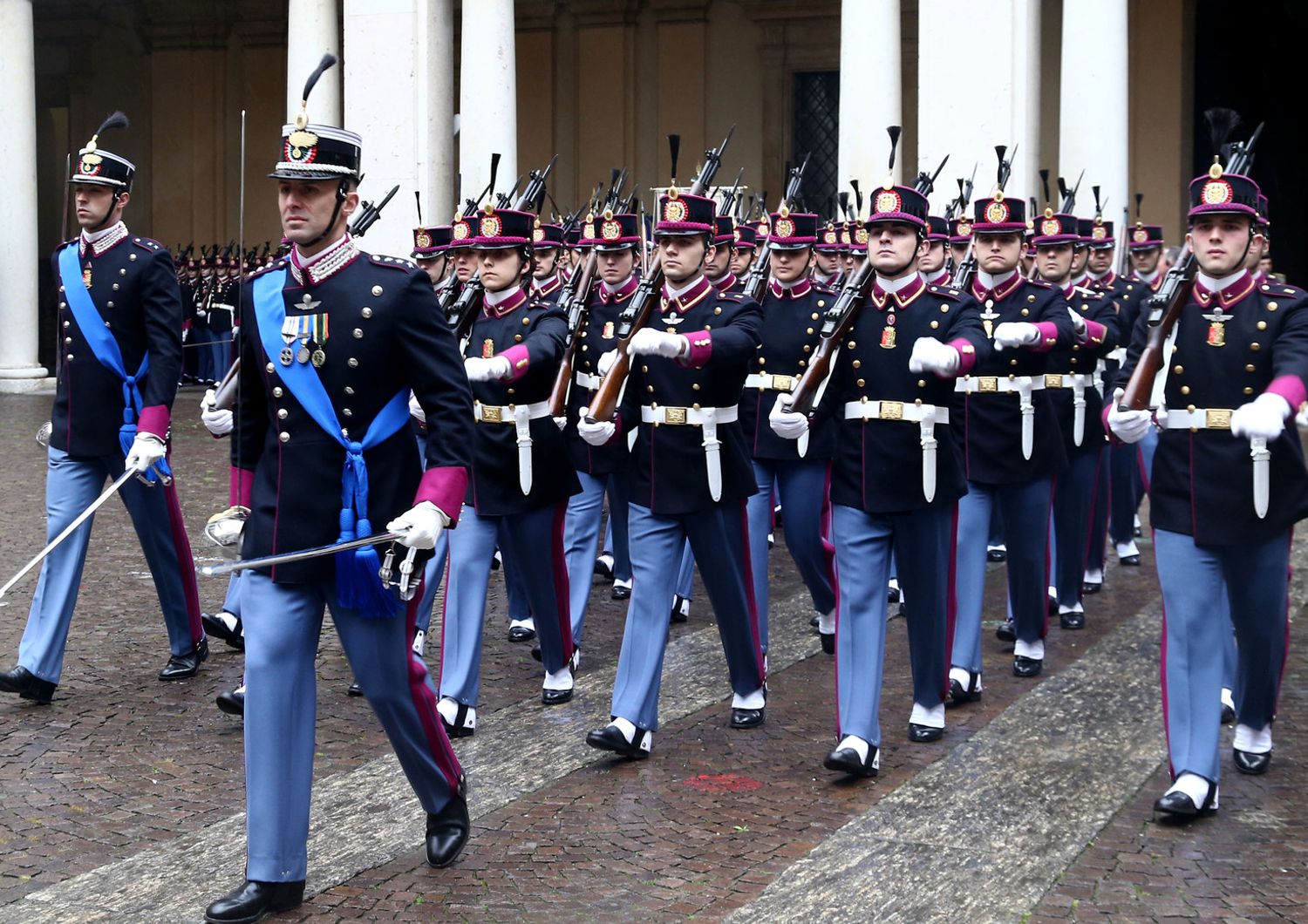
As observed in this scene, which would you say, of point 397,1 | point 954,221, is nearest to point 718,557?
point 954,221

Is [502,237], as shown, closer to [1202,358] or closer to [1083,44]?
[1202,358]

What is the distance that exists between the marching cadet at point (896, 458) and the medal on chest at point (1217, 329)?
0.77m

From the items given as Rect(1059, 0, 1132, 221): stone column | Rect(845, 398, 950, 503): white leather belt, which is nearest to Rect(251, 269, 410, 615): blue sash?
Rect(845, 398, 950, 503): white leather belt

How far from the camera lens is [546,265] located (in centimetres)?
872

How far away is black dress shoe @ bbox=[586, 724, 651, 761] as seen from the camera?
5758mm

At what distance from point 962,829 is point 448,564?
7.23ft

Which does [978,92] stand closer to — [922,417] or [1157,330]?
[922,417]

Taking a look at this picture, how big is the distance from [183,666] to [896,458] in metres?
2.96

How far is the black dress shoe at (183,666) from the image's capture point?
6984 mm

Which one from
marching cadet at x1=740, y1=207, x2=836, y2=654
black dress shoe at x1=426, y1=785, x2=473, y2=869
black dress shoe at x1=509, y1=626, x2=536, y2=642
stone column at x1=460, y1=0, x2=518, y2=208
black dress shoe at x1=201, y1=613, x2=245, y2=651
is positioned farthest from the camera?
stone column at x1=460, y1=0, x2=518, y2=208

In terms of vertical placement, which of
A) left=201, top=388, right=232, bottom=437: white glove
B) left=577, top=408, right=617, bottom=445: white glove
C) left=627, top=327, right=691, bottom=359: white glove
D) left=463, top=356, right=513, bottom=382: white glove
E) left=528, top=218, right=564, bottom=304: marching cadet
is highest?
left=528, top=218, right=564, bottom=304: marching cadet

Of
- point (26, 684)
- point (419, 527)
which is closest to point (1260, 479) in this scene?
point (419, 527)

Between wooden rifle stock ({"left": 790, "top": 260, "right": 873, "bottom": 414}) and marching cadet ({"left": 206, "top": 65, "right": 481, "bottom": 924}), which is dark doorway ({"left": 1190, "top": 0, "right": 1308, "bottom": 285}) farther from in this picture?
marching cadet ({"left": 206, "top": 65, "right": 481, "bottom": 924})

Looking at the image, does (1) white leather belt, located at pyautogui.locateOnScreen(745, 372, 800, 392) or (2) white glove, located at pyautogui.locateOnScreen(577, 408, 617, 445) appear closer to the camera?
(2) white glove, located at pyautogui.locateOnScreen(577, 408, 617, 445)
